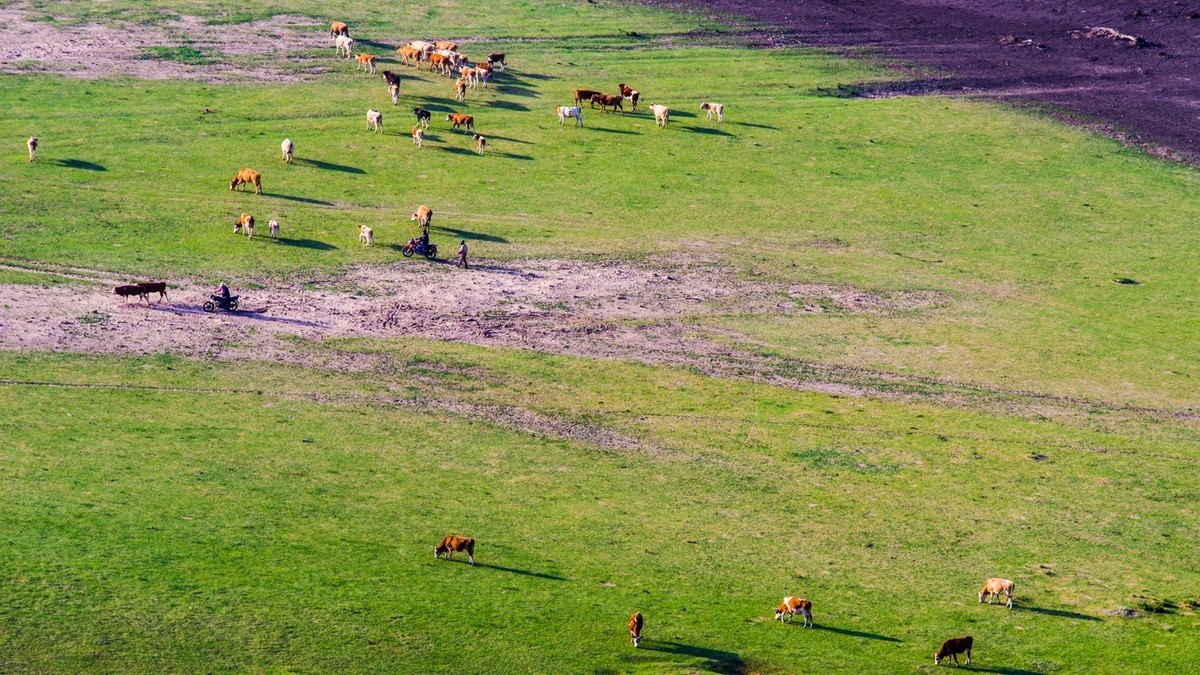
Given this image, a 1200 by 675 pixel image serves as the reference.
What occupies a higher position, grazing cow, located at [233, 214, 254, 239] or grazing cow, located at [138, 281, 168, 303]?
grazing cow, located at [233, 214, 254, 239]

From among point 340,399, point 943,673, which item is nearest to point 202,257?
point 340,399

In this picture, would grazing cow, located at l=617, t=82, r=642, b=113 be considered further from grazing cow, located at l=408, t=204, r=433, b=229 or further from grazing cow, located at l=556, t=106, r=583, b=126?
grazing cow, located at l=408, t=204, r=433, b=229

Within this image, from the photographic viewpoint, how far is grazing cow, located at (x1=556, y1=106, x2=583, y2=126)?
77.9 metres

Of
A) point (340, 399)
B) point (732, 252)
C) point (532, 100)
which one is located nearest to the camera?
point (340, 399)

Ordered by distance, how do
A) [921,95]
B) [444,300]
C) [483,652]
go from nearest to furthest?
[483,652] → [444,300] → [921,95]

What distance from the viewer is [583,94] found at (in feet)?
265

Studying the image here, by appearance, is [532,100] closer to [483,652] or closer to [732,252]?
[732,252]

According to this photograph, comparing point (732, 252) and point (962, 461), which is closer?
point (962, 461)

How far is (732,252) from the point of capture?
6444 centimetres

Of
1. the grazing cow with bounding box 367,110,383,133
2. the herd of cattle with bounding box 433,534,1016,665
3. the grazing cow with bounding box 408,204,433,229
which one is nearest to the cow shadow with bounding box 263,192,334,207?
the grazing cow with bounding box 408,204,433,229

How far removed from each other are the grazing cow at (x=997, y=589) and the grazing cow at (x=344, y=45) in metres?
60.5

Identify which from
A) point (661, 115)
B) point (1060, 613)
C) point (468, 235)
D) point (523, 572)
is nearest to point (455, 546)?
point (523, 572)

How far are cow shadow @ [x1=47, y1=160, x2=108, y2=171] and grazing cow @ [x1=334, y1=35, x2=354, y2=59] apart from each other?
2250 centimetres

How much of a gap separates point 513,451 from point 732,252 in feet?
75.4
